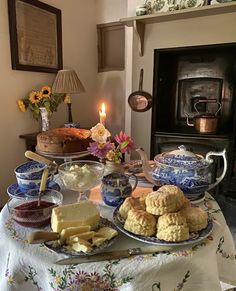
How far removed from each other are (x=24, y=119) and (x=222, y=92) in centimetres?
185

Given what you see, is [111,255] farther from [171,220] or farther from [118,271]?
[171,220]

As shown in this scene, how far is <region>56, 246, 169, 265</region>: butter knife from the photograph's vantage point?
624 mm

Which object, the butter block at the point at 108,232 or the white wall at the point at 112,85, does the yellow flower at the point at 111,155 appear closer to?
the butter block at the point at 108,232

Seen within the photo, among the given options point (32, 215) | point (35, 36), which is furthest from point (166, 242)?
point (35, 36)

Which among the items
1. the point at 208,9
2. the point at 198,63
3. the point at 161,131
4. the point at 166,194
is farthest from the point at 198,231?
the point at 198,63

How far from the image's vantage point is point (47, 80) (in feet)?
8.09

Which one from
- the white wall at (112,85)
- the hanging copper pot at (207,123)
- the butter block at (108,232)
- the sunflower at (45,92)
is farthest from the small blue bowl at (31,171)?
the white wall at (112,85)

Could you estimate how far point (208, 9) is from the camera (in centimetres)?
194

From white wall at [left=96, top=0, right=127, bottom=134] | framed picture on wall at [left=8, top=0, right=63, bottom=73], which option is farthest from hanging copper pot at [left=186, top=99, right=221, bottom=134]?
framed picture on wall at [left=8, top=0, right=63, bottom=73]

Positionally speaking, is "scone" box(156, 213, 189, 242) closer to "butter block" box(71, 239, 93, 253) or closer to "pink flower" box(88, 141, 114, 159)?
"butter block" box(71, 239, 93, 253)

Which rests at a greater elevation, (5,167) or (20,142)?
(20,142)

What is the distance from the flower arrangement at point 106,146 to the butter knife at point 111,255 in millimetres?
430

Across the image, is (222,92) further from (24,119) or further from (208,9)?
(24,119)

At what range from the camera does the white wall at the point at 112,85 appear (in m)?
2.90
